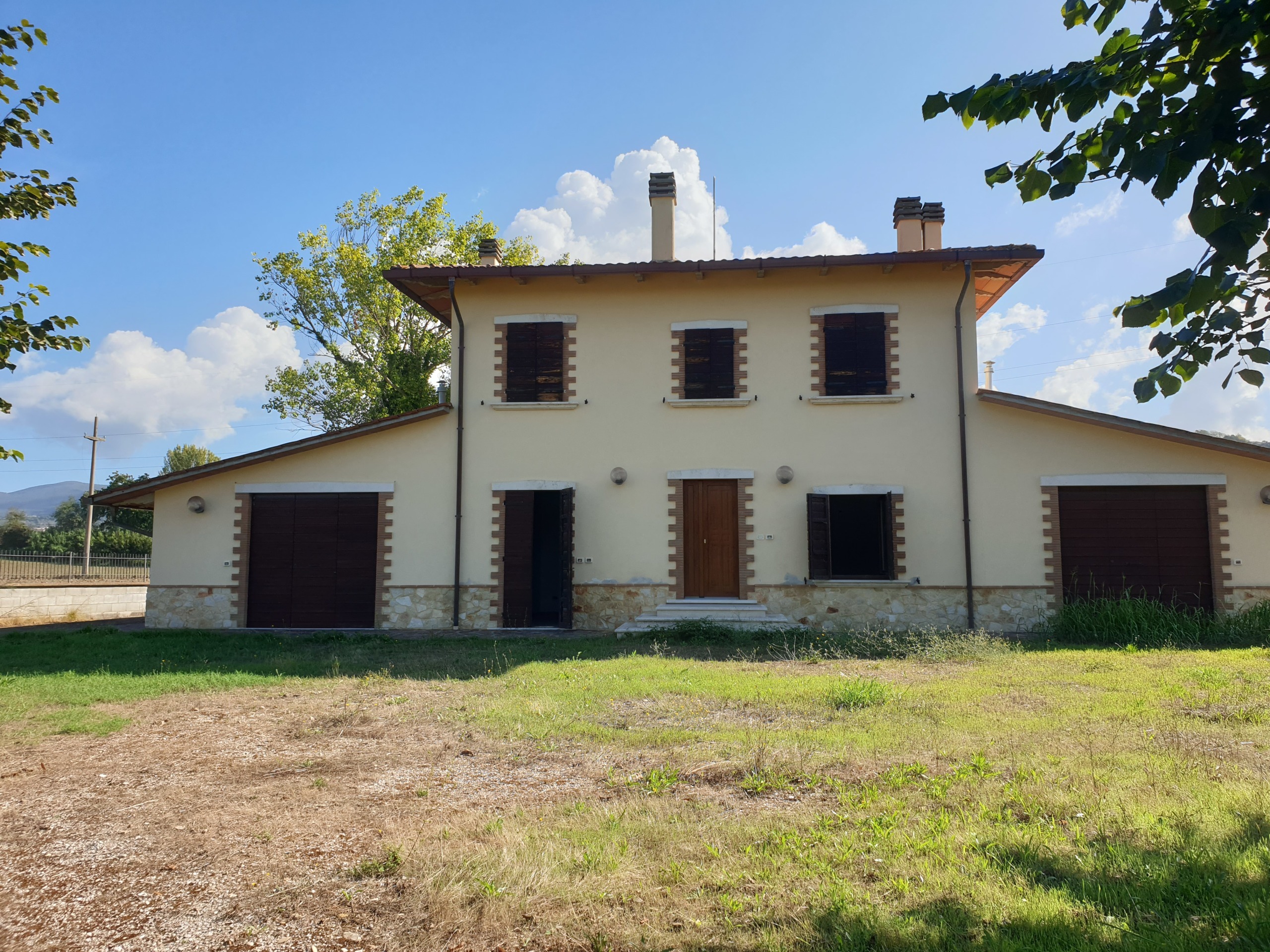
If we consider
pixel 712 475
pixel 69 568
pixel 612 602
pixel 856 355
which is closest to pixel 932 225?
pixel 856 355

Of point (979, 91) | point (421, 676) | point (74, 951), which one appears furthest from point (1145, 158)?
point (421, 676)

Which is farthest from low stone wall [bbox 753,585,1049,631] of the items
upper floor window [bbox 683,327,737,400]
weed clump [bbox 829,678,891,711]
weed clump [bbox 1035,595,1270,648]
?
weed clump [bbox 829,678,891,711]

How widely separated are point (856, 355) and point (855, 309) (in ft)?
2.61

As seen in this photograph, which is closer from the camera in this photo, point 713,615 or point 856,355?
point 713,615

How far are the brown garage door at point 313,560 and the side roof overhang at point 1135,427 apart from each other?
10.9 metres

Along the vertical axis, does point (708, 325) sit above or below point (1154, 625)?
above

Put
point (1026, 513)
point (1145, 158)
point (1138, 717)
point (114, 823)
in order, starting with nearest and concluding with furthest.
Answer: point (1145, 158) → point (114, 823) → point (1138, 717) → point (1026, 513)

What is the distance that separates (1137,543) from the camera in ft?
45.0

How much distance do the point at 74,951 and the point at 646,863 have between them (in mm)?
2245

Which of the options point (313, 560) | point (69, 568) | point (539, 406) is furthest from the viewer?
point (69, 568)

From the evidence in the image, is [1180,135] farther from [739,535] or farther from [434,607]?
[434,607]

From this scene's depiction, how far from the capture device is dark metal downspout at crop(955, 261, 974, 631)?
45.8 ft

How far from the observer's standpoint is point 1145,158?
11.3 ft

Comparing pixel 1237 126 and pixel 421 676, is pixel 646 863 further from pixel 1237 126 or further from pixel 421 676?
pixel 421 676
